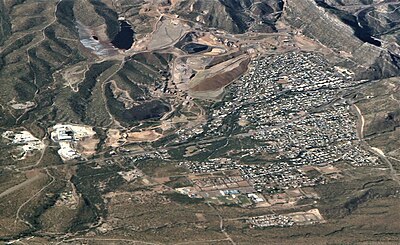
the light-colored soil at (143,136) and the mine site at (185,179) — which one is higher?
the mine site at (185,179)

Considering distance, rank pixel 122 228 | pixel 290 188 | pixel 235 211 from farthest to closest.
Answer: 1. pixel 290 188
2. pixel 235 211
3. pixel 122 228

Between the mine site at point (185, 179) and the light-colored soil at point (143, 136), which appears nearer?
the mine site at point (185, 179)

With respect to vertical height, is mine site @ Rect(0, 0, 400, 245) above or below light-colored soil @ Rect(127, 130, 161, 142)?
above

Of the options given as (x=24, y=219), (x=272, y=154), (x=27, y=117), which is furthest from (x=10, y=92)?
(x=272, y=154)

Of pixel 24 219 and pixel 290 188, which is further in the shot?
pixel 290 188

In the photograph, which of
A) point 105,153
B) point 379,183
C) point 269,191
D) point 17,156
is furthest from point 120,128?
point 379,183

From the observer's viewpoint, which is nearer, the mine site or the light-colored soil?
the mine site

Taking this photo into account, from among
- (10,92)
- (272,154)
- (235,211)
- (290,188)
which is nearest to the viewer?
(235,211)

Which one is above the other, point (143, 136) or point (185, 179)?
point (185, 179)

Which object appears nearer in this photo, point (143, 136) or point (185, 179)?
point (185, 179)

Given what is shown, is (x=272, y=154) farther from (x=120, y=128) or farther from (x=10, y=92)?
(x=10, y=92)

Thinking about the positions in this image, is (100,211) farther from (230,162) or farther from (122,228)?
(230,162)
